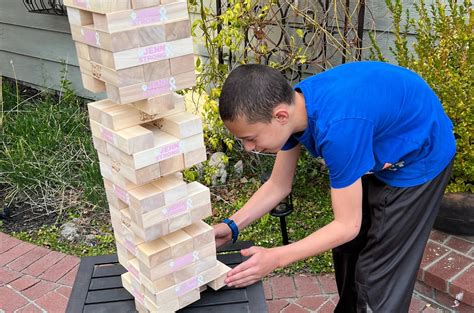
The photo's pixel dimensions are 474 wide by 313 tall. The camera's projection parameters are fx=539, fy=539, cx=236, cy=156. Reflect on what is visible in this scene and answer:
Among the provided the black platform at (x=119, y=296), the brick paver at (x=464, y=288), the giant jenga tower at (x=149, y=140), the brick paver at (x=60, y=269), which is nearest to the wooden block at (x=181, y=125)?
the giant jenga tower at (x=149, y=140)

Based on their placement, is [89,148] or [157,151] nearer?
[157,151]

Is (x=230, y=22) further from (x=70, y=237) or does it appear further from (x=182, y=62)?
(x=182, y=62)

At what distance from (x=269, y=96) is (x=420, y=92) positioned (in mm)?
638

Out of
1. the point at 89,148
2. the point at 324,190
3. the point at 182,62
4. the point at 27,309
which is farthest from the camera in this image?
the point at 89,148

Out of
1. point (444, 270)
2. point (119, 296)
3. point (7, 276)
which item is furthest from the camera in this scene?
point (7, 276)

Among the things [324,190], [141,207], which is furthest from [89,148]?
[141,207]

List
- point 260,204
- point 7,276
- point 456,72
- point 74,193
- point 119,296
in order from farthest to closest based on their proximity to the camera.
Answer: point 74,193 → point 7,276 → point 456,72 → point 260,204 → point 119,296

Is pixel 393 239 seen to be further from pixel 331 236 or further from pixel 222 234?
pixel 222 234

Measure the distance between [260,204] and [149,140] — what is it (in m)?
0.75

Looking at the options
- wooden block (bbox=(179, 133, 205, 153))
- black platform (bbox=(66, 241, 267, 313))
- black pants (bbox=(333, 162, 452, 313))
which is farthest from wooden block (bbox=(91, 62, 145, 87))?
black pants (bbox=(333, 162, 452, 313))

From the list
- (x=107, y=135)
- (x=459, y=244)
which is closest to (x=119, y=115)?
(x=107, y=135)

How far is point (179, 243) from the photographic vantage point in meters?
1.87

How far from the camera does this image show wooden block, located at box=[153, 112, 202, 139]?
1.79 metres

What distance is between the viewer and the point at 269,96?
68.4 inches
